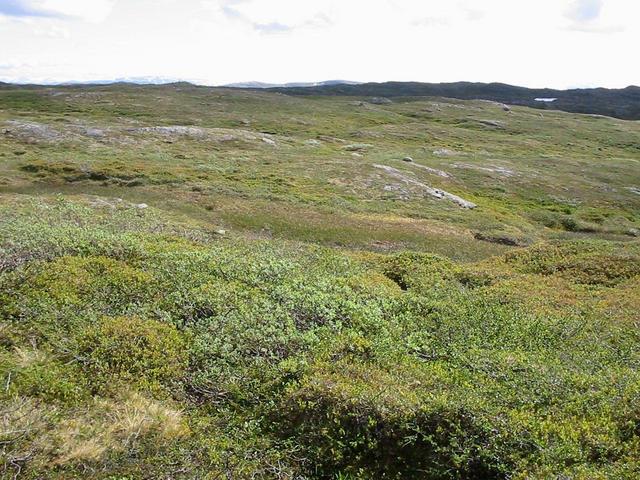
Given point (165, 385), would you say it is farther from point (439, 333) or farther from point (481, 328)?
point (481, 328)

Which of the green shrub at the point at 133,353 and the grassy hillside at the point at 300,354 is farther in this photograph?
the green shrub at the point at 133,353

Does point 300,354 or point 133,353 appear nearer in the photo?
point 133,353

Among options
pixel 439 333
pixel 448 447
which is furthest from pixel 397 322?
pixel 448 447

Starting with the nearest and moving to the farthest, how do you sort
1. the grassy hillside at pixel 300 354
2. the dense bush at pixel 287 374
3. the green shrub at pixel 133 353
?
the dense bush at pixel 287 374 < the grassy hillside at pixel 300 354 < the green shrub at pixel 133 353

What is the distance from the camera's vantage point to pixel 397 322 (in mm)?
17453

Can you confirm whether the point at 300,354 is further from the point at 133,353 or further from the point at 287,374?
the point at 133,353

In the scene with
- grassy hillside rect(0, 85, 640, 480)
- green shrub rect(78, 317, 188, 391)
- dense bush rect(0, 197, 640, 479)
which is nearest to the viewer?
dense bush rect(0, 197, 640, 479)

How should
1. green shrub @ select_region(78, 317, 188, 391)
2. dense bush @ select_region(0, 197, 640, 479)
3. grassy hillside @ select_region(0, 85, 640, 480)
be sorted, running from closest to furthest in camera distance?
dense bush @ select_region(0, 197, 640, 479) < grassy hillside @ select_region(0, 85, 640, 480) < green shrub @ select_region(78, 317, 188, 391)

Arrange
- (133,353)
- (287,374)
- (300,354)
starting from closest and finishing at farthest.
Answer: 1. (287,374)
2. (133,353)
3. (300,354)

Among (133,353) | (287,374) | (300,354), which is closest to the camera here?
(287,374)

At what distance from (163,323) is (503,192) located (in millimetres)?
72519

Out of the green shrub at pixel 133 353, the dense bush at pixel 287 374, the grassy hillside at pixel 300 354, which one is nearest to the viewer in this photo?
the dense bush at pixel 287 374

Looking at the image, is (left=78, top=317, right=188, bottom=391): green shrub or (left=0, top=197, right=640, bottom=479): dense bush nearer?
(left=0, top=197, right=640, bottom=479): dense bush

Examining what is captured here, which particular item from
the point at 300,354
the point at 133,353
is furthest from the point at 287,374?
the point at 133,353
